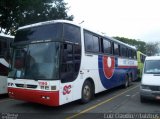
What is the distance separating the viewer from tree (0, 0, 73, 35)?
21403 millimetres

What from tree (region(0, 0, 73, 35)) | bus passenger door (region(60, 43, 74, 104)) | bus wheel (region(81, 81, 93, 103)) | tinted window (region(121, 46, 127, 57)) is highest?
tree (region(0, 0, 73, 35))

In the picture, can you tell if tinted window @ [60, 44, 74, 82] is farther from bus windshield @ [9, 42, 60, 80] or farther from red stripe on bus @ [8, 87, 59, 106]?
red stripe on bus @ [8, 87, 59, 106]

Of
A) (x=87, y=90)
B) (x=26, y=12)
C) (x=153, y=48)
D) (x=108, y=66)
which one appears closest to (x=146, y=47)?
(x=153, y=48)

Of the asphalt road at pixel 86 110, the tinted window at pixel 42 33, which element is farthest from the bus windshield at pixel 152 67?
the tinted window at pixel 42 33

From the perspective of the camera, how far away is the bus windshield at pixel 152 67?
11.8m

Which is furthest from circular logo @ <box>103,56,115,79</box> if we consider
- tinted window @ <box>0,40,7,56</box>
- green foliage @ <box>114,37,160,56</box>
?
green foliage @ <box>114,37,160,56</box>

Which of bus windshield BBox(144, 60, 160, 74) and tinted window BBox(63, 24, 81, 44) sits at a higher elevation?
tinted window BBox(63, 24, 81, 44)

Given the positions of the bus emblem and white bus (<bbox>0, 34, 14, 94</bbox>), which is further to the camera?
white bus (<bbox>0, 34, 14, 94</bbox>)

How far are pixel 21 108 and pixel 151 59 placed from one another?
23.0 feet

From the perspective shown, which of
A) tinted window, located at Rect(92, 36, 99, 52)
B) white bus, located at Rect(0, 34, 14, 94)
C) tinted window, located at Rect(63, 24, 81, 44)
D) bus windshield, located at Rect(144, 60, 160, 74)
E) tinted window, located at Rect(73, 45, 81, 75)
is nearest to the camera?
tinted window, located at Rect(63, 24, 81, 44)

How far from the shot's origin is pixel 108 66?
45.2 ft

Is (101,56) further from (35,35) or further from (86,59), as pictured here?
(35,35)

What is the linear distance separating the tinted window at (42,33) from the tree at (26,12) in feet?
36.6

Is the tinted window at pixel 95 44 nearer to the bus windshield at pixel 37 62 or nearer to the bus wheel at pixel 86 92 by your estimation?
the bus wheel at pixel 86 92
